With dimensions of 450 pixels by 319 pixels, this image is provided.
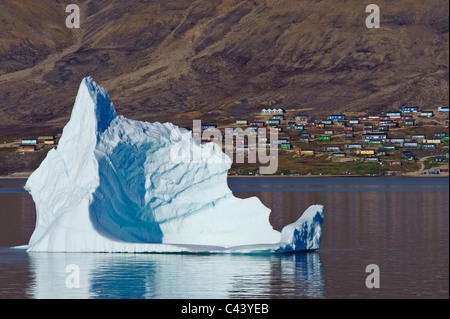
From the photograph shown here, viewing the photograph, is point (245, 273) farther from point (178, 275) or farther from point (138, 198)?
point (138, 198)

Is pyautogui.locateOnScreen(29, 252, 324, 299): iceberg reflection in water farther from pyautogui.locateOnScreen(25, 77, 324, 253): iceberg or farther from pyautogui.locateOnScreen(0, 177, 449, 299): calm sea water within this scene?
pyautogui.locateOnScreen(25, 77, 324, 253): iceberg

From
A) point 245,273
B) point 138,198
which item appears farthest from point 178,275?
point 138,198

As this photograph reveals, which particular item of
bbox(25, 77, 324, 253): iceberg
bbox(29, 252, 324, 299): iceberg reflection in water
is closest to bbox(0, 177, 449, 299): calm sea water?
bbox(29, 252, 324, 299): iceberg reflection in water

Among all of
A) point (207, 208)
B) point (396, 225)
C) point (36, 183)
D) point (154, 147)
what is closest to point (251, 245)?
point (207, 208)

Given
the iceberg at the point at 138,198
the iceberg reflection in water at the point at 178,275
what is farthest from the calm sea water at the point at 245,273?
the iceberg at the point at 138,198
